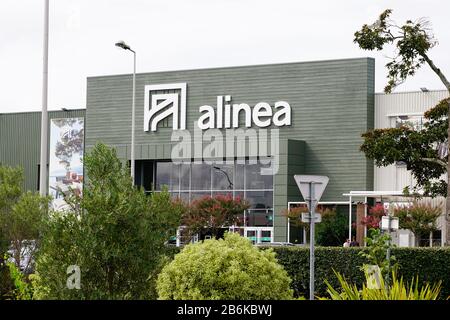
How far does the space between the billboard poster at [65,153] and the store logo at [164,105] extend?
5.58 meters

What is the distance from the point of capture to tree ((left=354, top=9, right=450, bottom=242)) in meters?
31.6

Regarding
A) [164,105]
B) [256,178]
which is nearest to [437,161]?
[256,178]

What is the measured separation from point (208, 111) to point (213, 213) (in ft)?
35.0

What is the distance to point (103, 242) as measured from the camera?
15.2m

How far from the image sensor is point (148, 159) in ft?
218

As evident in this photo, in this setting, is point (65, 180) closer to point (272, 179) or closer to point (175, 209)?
point (272, 179)

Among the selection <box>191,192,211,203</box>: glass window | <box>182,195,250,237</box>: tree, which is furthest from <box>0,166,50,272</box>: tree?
<box>191,192,211,203</box>: glass window

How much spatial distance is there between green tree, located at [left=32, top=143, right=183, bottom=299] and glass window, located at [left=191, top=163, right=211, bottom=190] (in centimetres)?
4835

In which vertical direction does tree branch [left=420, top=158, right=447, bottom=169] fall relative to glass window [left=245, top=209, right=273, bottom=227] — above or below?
above

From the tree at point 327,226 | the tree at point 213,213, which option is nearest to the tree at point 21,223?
the tree at point 213,213

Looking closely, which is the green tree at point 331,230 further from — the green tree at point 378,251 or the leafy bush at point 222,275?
the leafy bush at point 222,275

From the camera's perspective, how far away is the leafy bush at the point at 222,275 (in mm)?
15492

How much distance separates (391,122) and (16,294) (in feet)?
143

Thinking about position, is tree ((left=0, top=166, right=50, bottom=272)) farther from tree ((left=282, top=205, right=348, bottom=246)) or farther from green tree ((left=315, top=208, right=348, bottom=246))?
green tree ((left=315, top=208, right=348, bottom=246))
